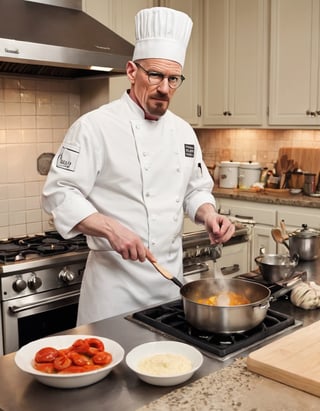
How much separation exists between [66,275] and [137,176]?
695 millimetres

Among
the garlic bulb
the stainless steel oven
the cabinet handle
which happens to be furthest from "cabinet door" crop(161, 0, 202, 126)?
the garlic bulb

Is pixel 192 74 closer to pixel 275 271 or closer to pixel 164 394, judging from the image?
pixel 275 271

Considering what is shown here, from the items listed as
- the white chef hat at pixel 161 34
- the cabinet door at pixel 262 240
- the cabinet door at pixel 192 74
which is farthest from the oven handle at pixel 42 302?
the cabinet door at pixel 192 74

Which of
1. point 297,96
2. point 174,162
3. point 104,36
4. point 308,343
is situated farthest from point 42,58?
point 297,96

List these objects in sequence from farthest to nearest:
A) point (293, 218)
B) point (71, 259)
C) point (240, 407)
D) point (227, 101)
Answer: point (227, 101), point (293, 218), point (71, 259), point (240, 407)

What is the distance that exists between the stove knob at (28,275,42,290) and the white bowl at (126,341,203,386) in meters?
1.12

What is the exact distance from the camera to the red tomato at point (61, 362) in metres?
1.09

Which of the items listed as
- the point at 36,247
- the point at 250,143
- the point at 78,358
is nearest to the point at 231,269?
the point at 36,247

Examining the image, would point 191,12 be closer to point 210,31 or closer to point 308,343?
point 210,31

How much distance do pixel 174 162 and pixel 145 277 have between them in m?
0.43

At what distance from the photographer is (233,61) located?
410cm

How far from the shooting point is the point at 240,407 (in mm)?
1006

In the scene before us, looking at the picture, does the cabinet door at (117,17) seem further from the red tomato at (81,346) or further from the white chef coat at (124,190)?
the red tomato at (81,346)

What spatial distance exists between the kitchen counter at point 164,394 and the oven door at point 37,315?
1.01 meters
